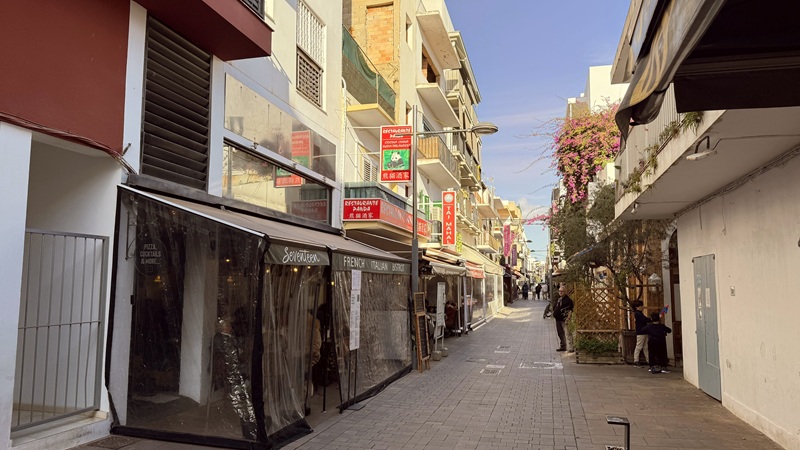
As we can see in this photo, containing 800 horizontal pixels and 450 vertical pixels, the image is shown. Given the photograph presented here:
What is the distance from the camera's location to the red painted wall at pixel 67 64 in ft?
17.3

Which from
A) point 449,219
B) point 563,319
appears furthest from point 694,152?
point 449,219

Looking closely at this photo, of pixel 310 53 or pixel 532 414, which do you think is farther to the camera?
pixel 310 53

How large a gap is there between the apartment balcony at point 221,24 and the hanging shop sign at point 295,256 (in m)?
3.34

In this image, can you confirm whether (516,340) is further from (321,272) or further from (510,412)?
(321,272)

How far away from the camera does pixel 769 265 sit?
7051 millimetres

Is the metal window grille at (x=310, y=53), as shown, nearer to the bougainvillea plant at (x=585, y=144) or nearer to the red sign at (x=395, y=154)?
the red sign at (x=395, y=154)

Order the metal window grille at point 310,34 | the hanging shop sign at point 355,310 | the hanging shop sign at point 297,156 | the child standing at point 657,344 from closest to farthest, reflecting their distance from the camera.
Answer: the hanging shop sign at point 355,310 < the hanging shop sign at point 297,156 < the metal window grille at point 310,34 < the child standing at point 657,344

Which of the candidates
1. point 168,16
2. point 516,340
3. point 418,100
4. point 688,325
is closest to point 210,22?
point 168,16

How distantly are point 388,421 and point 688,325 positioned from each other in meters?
6.73

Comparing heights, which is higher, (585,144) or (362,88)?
(362,88)

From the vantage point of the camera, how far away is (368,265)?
31.8 feet

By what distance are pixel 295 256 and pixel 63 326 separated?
8.99ft

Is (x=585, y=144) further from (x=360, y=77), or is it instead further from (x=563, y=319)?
(x=360, y=77)

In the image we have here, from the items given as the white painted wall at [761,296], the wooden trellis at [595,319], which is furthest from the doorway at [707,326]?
the wooden trellis at [595,319]
